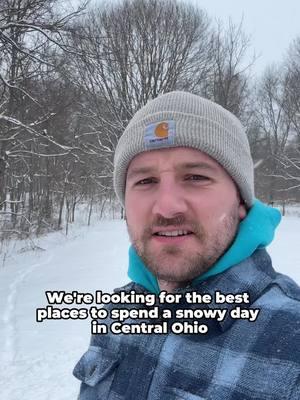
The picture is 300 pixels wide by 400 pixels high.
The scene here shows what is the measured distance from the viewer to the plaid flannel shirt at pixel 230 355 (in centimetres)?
95

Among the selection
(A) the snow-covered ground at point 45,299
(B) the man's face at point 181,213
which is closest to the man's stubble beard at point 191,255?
(B) the man's face at point 181,213

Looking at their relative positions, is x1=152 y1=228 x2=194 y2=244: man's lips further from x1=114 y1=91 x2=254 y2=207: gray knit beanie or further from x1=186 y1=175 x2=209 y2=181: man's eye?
x1=114 y1=91 x2=254 y2=207: gray knit beanie

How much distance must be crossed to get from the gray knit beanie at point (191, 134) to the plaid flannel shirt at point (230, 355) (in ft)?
1.05

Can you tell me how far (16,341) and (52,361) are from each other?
80 centimetres

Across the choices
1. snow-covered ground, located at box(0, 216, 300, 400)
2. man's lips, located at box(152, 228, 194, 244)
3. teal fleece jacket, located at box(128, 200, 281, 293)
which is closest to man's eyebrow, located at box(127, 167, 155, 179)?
man's lips, located at box(152, 228, 194, 244)

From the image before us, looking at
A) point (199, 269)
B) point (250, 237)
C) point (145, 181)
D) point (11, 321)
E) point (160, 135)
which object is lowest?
point (11, 321)

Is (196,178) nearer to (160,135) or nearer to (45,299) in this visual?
(160,135)

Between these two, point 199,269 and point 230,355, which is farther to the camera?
point 199,269

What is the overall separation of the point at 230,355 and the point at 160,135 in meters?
0.70

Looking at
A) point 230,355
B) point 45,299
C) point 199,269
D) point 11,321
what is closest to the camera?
point 230,355

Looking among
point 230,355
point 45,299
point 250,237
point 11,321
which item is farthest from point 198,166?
point 45,299

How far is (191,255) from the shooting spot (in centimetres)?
120

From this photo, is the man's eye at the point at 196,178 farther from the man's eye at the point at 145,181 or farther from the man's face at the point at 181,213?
the man's eye at the point at 145,181

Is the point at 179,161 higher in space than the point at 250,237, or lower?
higher
